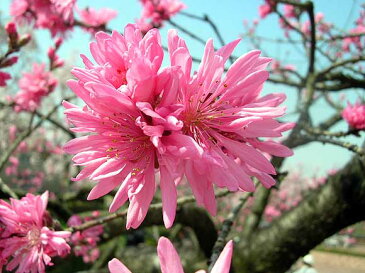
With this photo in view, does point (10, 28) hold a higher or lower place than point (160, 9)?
lower

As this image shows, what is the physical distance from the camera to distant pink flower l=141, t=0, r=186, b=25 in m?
3.16

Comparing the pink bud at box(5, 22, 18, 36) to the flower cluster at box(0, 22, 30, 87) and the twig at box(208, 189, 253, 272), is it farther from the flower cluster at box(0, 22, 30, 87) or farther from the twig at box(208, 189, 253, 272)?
the twig at box(208, 189, 253, 272)

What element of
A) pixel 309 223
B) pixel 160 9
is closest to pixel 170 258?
pixel 309 223

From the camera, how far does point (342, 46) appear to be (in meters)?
6.61

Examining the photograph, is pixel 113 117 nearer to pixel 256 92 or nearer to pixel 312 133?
pixel 256 92

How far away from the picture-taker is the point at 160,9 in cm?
318

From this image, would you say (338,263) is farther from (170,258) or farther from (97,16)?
(170,258)

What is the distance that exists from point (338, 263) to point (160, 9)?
15560 mm

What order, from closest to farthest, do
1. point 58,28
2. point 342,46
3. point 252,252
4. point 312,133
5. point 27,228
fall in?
point 27,228 < point 312,133 < point 252,252 < point 58,28 < point 342,46

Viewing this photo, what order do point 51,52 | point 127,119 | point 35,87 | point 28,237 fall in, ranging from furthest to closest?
point 35,87 < point 51,52 < point 28,237 < point 127,119

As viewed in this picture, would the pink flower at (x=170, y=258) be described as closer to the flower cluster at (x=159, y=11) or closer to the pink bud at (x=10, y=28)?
the pink bud at (x=10, y=28)

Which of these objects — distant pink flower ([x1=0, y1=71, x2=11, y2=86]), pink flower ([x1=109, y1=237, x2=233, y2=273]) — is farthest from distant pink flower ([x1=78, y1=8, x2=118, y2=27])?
pink flower ([x1=109, y1=237, x2=233, y2=273])

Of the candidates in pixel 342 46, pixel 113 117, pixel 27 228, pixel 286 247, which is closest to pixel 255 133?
pixel 113 117

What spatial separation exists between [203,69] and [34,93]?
2.63 meters
